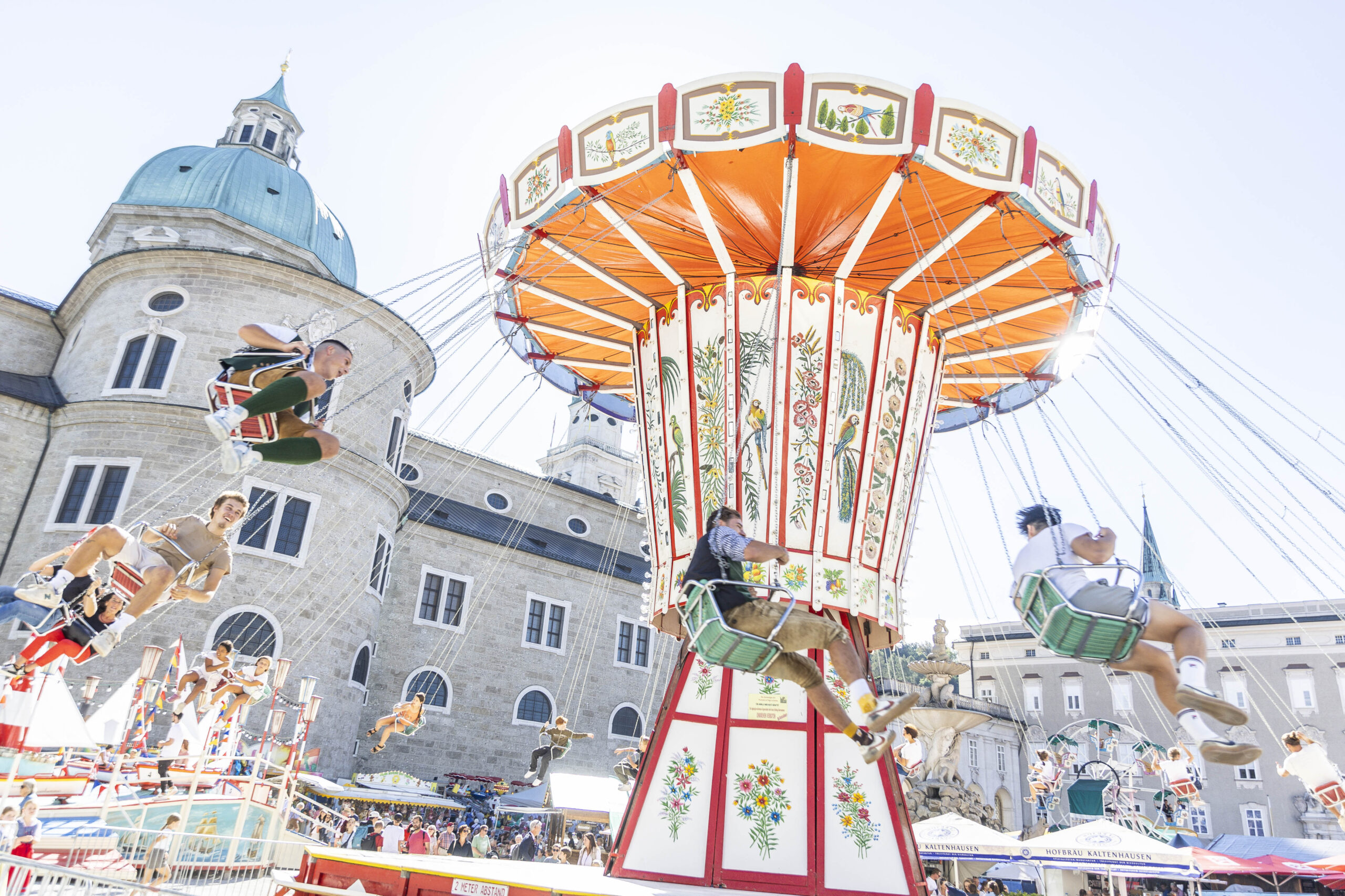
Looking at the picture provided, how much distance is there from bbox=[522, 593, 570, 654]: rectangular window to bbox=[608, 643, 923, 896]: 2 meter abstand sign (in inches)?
899

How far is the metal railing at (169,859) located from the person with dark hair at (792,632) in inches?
231

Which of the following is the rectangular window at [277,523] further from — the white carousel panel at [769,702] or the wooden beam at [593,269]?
the white carousel panel at [769,702]

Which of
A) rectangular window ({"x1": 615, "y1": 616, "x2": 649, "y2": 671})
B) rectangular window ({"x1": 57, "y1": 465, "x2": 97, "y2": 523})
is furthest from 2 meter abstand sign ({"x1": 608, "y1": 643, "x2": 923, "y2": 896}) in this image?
rectangular window ({"x1": 615, "y1": 616, "x2": 649, "y2": 671})

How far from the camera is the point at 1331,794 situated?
8461 mm

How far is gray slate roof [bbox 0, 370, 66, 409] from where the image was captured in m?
22.4

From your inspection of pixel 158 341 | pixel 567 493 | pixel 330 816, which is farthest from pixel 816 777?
pixel 567 493

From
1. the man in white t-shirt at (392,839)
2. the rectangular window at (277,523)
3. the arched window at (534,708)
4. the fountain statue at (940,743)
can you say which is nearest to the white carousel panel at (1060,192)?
the man in white t-shirt at (392,839)

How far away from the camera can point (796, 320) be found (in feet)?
32.0

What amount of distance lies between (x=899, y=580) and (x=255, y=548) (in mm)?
17764

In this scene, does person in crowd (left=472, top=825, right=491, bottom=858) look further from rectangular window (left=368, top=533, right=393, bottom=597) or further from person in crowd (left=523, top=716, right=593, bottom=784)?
rectangular window (left=368, top=533, right=393, bottom=597)

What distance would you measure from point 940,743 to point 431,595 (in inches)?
647

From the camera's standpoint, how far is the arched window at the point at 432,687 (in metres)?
27.8

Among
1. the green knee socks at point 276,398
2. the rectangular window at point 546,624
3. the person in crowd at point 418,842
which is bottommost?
the person in crowd at point 418,842

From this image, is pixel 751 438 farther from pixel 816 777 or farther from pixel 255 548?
pixel 255 548
